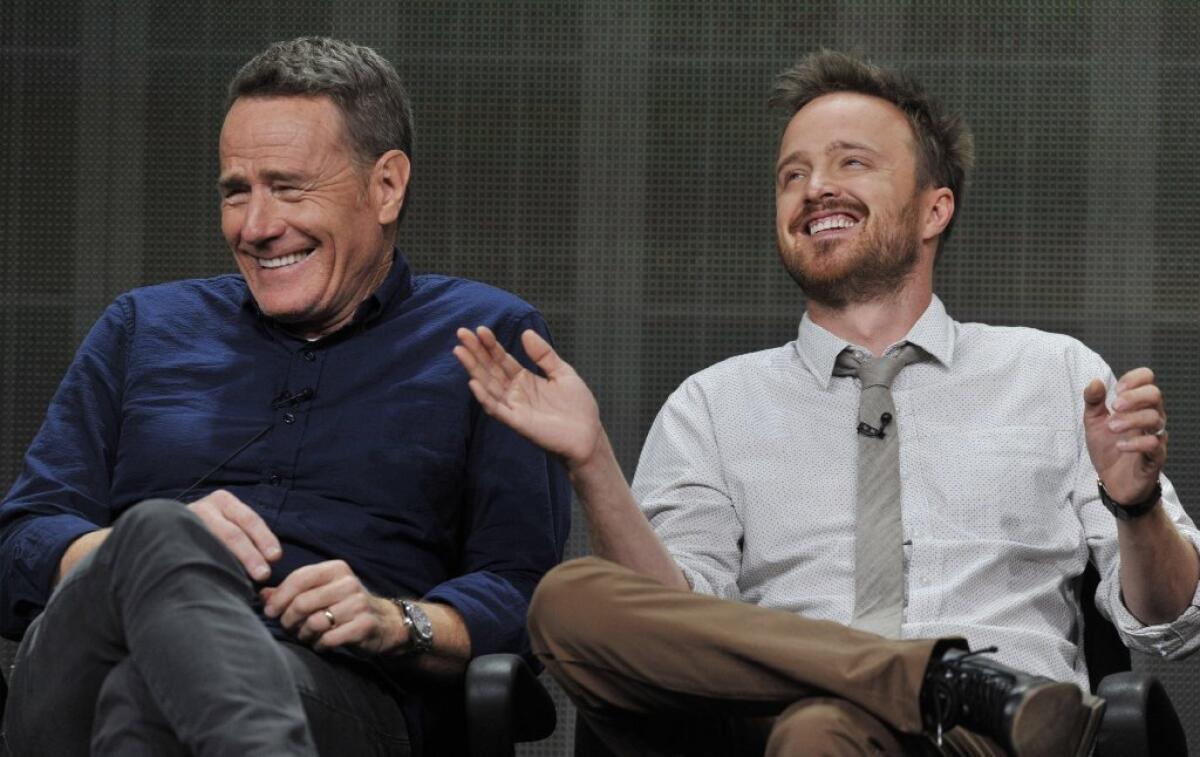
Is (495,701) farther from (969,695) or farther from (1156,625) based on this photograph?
(1156,625)

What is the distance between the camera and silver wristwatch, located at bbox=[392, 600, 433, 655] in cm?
241

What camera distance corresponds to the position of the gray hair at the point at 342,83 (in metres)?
2.80

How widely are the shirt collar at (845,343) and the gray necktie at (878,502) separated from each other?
0.06ft

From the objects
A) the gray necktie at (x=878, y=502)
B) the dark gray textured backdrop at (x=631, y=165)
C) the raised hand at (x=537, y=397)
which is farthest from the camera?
the dark gray textured backdrop at (x=631, y=165)

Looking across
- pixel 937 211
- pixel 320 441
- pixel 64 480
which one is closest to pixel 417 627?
pixel 320 441

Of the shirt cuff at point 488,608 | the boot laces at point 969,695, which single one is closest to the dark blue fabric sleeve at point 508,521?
the shirt cuff at point 488,608

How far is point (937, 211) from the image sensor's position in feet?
10.1

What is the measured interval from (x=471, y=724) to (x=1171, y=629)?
1003mm

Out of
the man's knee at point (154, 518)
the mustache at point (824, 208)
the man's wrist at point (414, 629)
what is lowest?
the man's wrist at point (414, 629)

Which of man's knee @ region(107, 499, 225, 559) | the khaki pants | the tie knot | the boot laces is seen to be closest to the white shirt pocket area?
the tie knot

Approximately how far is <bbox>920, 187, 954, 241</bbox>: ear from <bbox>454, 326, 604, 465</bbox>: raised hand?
2.95 ft

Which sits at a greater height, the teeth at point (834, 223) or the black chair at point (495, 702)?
the teeth at point (834, 223)

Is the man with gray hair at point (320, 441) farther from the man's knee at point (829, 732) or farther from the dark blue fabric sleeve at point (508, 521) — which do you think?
the man's knee at point (829, 732)

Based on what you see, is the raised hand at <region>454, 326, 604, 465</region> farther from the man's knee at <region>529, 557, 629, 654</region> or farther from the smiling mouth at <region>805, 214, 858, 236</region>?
the smiling mouth at <region>805, 214, 858, 236</region>
